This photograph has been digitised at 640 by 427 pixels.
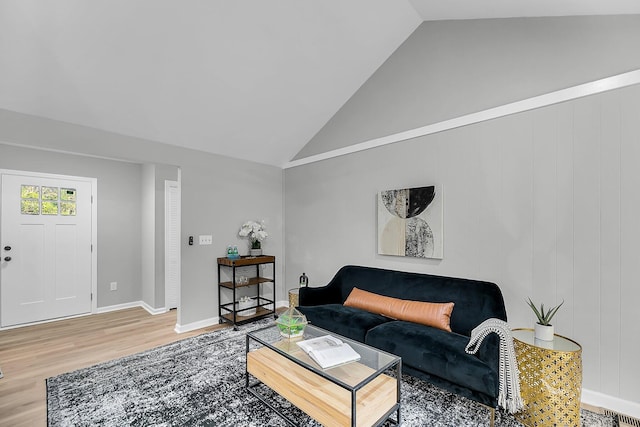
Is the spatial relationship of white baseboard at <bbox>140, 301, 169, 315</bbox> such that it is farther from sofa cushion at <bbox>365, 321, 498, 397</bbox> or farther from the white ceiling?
sofa cushion at <bbox>365, 321, 498, 397</bbox>

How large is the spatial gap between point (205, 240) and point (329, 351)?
8.13 feet

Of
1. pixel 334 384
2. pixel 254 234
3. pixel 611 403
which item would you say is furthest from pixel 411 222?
pixel 254 234

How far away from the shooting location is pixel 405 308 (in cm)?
269

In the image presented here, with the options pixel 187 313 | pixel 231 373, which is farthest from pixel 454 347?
pixel 187 313

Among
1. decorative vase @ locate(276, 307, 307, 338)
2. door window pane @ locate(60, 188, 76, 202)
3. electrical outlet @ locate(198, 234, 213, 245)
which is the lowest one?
decorative vase @ locate(276, 307, 307, 338)

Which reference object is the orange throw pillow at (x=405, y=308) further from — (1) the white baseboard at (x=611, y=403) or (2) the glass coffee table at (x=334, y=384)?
(1) the white baseboard at (x=611, y=403)

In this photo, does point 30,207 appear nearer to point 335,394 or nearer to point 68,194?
point 68,194

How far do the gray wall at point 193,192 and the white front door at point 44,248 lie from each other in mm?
212

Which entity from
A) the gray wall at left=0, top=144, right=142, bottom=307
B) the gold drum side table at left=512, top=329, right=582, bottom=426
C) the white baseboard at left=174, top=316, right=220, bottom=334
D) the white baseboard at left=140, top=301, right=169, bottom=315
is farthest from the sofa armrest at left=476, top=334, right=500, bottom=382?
the gray wall at left=0, top=144, right=142, bottom=307

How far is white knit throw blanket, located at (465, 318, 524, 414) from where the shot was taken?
72.6 inches

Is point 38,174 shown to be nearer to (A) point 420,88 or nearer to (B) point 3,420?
(B) point 3,420

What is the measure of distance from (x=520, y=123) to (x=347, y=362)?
230cm

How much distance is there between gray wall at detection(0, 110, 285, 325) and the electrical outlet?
6 cm

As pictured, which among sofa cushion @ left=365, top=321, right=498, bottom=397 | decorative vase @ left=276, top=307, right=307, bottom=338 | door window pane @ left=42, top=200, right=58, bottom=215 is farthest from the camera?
door window pane @ left=42, top=200, right=58, bottom=215
